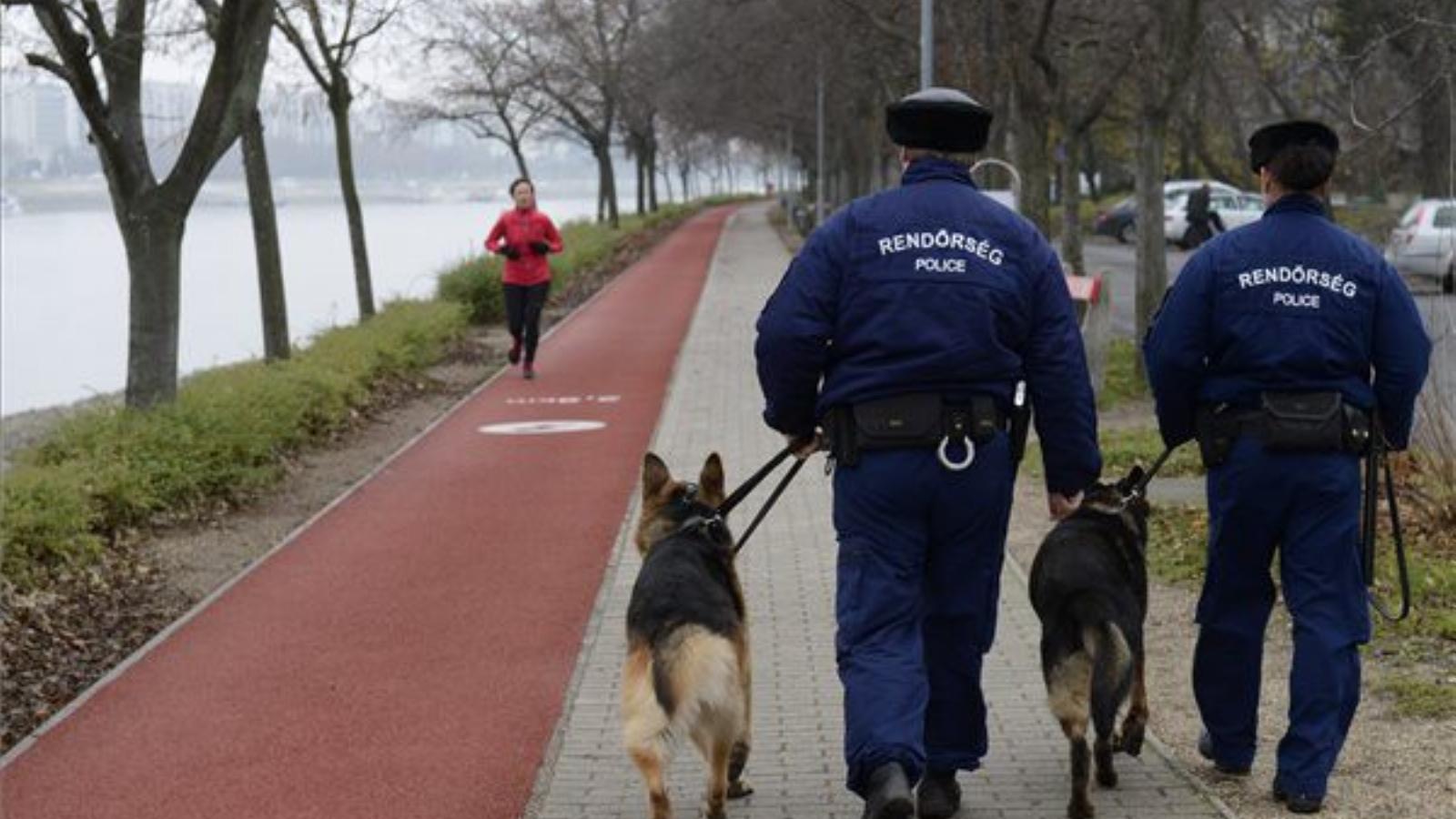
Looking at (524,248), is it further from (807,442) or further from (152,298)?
(807,442)

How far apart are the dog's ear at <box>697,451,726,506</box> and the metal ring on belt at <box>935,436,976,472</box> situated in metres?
1.03

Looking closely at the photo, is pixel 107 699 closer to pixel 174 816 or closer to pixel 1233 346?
pixel 174 816

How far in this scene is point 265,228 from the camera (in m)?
20.0

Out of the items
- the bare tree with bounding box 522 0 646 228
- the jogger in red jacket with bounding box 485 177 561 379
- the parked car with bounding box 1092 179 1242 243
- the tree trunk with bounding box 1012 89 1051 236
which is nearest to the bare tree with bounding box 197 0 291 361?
the jogger in red jacket with bounding box 485 177 561 379

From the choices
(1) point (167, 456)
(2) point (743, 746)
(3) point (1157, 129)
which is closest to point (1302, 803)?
(2) point (743, 746)

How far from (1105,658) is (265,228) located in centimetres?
1577

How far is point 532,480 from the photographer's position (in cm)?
1385

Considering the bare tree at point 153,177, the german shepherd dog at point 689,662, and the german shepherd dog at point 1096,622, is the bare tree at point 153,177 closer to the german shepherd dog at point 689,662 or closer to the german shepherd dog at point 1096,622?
the german shepherd dog at point 689,662

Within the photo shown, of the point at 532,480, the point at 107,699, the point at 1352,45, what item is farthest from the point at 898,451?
the point at 1352,45

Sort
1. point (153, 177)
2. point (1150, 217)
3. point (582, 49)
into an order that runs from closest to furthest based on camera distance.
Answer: point (153, 177), point (1150, 217), point (582, 49)

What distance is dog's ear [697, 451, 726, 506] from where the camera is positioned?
19.9 ft

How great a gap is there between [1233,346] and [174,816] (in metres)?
3.62

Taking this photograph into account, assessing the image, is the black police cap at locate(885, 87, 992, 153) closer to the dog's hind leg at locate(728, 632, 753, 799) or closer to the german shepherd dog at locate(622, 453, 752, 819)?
the german shepherd dog at locate(622, 453, 752, 819)

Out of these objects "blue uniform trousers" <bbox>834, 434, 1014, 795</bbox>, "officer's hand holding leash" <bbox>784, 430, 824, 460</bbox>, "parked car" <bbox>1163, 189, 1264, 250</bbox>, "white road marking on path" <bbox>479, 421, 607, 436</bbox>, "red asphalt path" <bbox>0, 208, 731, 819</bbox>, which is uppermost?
"officer's hand holding leash" <bbox>784, 430, 824, 460</bbox>
